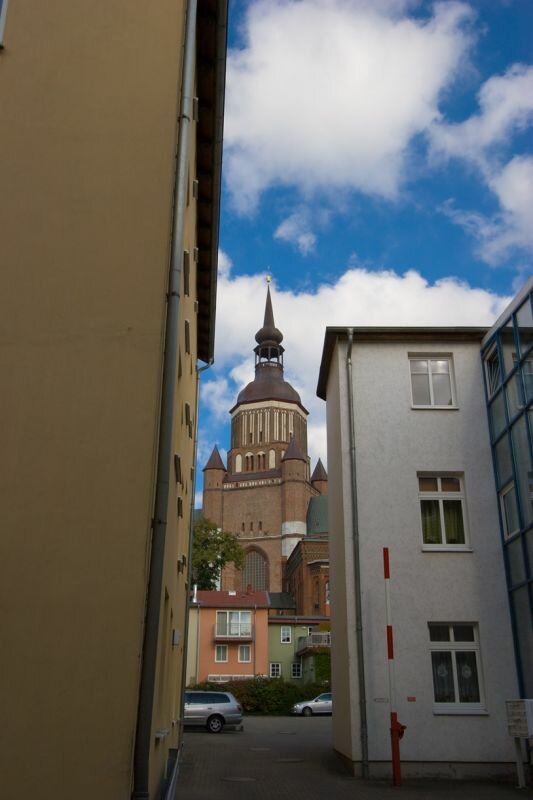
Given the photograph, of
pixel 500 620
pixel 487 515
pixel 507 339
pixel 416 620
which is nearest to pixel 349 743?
pixel 416 620

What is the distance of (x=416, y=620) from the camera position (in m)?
14.4

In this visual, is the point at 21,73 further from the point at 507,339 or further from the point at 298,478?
the point at 298,478

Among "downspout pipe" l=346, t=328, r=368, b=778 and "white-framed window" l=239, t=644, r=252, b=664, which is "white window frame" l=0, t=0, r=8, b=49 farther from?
"white-framed window" l=239, t=644, r=252, b=664

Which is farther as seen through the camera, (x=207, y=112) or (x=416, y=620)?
(x=416, y=620)

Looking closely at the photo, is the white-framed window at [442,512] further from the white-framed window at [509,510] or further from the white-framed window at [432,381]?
the white-framed window at [432,381]

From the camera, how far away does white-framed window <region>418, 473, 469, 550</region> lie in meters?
15.1

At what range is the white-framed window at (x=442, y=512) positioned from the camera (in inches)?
595

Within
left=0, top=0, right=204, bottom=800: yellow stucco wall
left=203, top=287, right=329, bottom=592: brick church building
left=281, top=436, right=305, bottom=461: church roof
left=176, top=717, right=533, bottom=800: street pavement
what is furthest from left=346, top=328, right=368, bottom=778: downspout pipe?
left=281, top=436, right=305, bottom=461: church roof

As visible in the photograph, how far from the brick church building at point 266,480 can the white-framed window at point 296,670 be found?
30.9 metres

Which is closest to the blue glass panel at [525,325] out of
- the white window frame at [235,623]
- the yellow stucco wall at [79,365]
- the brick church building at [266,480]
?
the yellow stucco wall at [79,365]

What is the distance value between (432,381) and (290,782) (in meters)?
8.28

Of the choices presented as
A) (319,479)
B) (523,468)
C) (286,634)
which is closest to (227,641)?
(286,634)

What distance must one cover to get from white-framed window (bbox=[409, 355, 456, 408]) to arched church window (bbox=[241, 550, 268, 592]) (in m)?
83.7

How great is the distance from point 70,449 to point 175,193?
2755 millimetres
